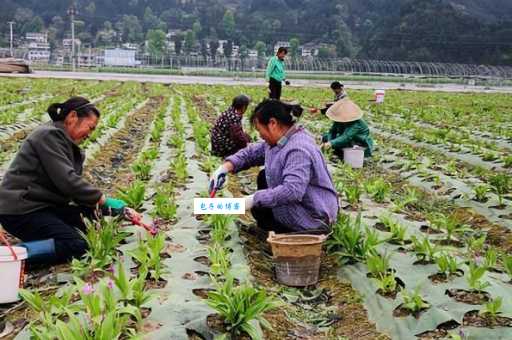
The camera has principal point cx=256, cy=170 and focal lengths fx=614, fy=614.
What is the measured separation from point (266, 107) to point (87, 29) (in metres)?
130

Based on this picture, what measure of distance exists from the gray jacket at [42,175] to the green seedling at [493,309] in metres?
2.65

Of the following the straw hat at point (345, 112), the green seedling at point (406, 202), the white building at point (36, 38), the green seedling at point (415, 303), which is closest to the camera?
the green seedling at point (415, 303)

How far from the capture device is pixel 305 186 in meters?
4.41

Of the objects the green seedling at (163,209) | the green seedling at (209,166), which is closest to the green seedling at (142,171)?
the green seedling at (209,166)

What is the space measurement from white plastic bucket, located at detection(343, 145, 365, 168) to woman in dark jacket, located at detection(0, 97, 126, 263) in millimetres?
4994

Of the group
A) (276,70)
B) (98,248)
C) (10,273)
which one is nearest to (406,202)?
(98,248)

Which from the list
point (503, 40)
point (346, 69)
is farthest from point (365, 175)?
point (503, 40)

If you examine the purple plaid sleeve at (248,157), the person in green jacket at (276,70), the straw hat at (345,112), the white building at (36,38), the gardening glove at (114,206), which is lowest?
the gardening glove at (114,206)

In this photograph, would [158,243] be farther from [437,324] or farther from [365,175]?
[365,175]

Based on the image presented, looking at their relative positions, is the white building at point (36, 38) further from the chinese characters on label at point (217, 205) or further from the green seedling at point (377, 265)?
the green seedling at point (377, 265)

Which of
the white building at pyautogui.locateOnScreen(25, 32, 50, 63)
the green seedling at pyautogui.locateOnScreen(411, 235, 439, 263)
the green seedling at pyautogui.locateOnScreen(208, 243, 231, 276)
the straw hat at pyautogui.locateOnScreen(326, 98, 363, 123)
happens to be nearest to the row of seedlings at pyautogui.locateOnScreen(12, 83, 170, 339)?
the green seedling at pyautogui.locateOnScreen(208, 243, 231, 276)

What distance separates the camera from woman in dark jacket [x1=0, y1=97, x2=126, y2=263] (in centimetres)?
415

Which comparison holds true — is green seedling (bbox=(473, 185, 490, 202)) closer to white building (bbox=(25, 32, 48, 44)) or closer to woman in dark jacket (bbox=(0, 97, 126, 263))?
woman in dark jacket (bbox=(0, 97, 126, 263))

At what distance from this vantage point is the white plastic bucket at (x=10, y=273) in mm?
3559
